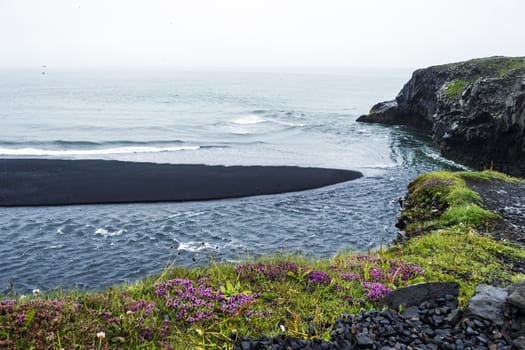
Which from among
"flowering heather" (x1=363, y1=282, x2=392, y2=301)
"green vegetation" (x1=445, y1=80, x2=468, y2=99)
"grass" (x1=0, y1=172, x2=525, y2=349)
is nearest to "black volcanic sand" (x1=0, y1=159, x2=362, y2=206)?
"grass" (x1=0, y1=172, x2=525, y2=349)

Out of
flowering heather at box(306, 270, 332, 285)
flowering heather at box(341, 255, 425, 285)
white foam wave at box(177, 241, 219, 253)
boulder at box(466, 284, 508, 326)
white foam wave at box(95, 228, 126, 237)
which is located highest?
boulder at box(466, 284, 508, 326)

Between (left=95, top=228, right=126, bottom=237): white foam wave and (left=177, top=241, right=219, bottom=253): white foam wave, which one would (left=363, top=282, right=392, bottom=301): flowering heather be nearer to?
(left=177, top=241, right=219, bottom=253): white foam wave

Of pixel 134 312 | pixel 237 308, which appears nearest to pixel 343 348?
pixel 237 308

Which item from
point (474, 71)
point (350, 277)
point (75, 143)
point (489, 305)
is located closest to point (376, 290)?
point (350, 277)

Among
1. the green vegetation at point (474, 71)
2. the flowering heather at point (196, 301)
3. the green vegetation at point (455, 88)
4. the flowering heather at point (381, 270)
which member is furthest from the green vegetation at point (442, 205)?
the green vegetation at point (474, 71)

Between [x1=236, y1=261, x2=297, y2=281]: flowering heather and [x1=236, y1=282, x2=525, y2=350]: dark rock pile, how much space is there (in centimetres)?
236

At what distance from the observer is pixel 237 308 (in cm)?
800

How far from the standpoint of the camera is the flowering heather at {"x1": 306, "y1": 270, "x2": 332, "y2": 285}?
31.2 ft

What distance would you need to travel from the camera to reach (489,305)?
24.3 feet

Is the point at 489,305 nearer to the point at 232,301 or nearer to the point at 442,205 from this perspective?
the point at 232,301

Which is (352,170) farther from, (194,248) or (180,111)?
(180,111)

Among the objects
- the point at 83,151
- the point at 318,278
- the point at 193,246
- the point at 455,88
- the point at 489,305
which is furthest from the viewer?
the point at 455,88

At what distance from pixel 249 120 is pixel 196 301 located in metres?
62.8

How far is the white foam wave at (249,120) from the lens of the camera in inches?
2630
